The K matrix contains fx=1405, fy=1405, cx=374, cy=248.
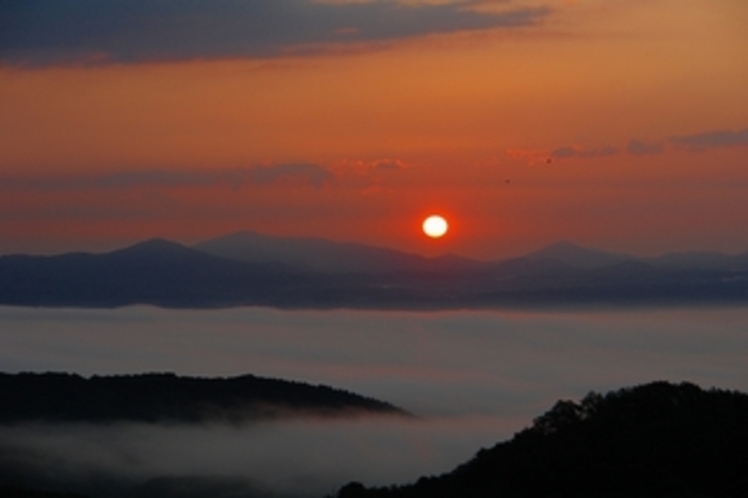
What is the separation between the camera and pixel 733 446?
4469 centimetres

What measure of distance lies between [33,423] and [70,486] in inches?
741

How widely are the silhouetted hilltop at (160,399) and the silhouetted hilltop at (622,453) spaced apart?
74124 millimetres

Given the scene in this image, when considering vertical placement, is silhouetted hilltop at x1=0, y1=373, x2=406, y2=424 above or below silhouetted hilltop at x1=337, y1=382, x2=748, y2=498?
above

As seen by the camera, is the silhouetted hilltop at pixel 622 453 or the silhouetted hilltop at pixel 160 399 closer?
the silhouetted hilltop at pixel 622 453

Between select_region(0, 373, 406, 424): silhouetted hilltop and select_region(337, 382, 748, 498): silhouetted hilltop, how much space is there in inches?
2918

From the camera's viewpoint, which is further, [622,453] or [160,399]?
[160,399]

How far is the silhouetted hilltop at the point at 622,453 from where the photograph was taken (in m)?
43.0

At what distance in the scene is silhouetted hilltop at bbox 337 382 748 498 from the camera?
43000mm

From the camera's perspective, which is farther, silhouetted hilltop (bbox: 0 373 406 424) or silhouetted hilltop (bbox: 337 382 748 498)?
silhouetted hilltop (bbox: 0 373 406 424)

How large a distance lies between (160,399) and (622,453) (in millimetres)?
93065

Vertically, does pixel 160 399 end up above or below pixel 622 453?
above

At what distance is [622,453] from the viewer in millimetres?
46000

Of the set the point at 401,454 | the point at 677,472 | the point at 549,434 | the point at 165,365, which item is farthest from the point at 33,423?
the point at 677,472

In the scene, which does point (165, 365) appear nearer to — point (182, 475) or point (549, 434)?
point (182, 475)
